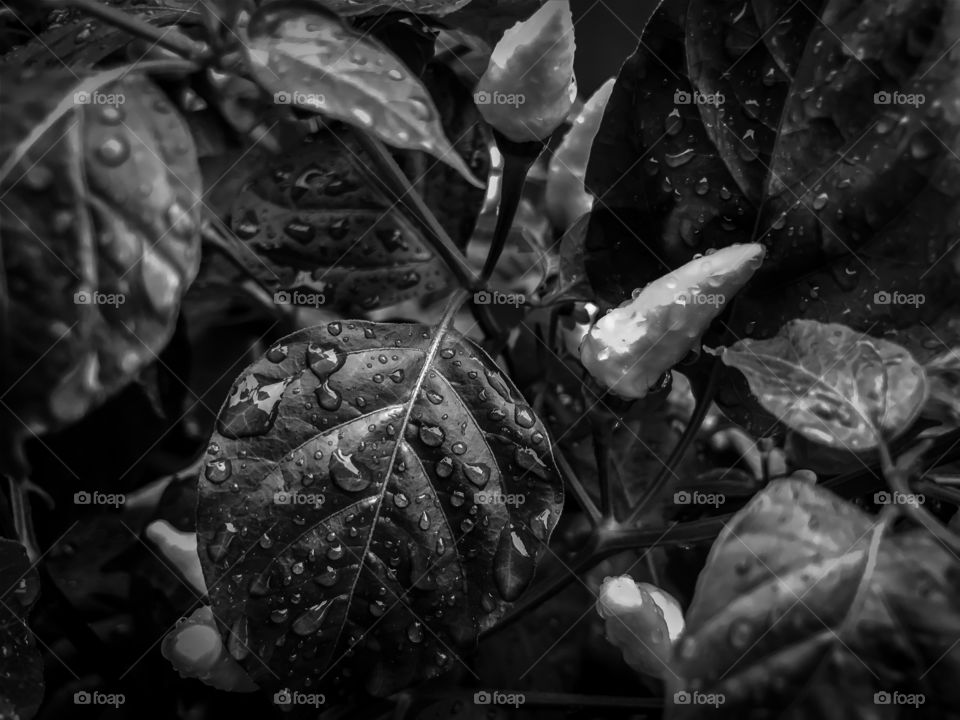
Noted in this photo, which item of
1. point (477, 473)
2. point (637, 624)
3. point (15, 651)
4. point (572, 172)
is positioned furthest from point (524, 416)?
point (15, 651)

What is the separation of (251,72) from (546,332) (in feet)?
1.16

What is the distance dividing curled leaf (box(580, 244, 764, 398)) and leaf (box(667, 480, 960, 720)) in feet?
0.40

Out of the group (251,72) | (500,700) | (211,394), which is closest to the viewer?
(251,72)

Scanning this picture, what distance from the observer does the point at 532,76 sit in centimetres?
51

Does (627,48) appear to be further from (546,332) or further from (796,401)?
(796,401)

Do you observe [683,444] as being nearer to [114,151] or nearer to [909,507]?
[909,507]

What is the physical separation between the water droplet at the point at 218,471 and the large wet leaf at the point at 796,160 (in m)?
0.30

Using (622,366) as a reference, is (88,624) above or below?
below

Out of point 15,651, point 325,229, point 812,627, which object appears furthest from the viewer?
point 325,229

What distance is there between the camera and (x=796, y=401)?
0.46m

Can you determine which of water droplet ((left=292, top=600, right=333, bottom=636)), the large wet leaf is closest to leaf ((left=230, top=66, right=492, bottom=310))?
the large wet leaf

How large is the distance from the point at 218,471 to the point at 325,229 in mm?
250

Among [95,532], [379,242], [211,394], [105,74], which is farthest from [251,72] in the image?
[95,532]

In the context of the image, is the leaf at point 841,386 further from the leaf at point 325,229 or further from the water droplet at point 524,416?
the leaf at point 325,229
